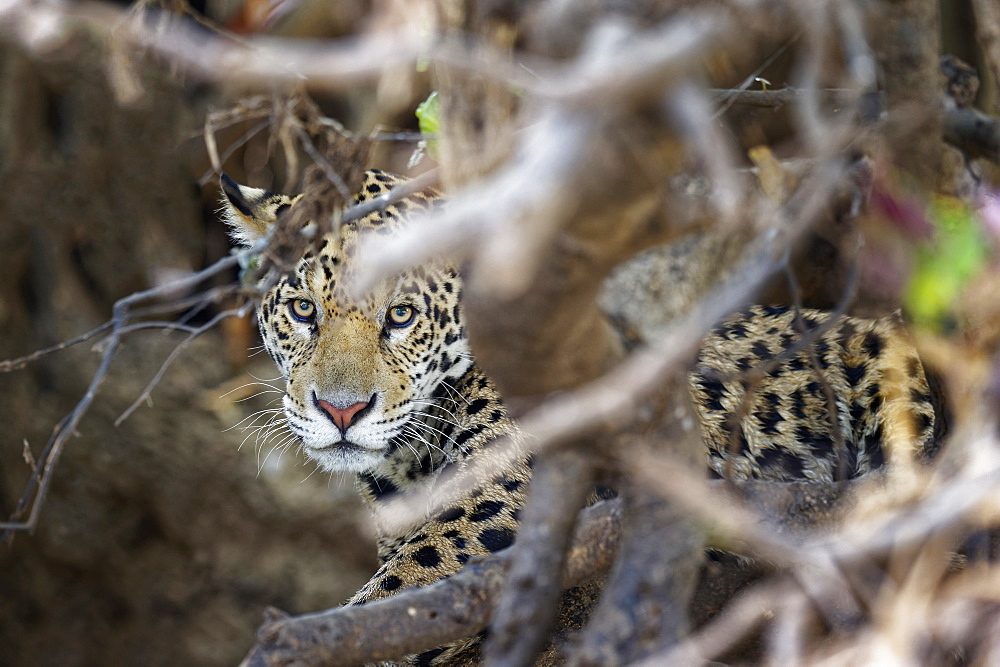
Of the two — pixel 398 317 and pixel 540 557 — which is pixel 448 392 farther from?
pixel 540 557

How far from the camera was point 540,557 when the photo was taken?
7.73ft

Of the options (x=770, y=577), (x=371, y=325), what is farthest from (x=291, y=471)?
(x=770, y=577)

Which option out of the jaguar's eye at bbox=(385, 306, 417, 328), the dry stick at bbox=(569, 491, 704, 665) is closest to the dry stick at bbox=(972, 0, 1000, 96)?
the dry stick at bbox=(569, 491, 704, 665)

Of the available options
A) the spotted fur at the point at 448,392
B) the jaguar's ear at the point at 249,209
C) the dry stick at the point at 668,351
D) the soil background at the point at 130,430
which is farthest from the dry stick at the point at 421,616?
the soil background at the point at 130,430

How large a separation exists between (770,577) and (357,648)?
1487 millimetres

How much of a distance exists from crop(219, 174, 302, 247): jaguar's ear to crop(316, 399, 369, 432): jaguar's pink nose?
0.93 meters

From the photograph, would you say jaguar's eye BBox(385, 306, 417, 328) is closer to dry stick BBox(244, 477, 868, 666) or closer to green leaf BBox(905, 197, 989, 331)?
dry stick BBox(244, 477, 868, 666)

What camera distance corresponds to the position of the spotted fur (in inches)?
147

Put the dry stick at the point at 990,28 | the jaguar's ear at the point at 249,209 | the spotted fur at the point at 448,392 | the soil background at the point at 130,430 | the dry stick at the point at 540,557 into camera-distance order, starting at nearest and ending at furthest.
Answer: the dry stick at the point at 540,557 < the dry stick at the point at 990,28 < the spotted fur at the point at 448,392 < the jaguar's ear at the point at 249,209 < the soil background at the point at 130,430

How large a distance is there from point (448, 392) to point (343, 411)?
0.49 m

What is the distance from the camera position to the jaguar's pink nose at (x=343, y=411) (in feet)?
12.3

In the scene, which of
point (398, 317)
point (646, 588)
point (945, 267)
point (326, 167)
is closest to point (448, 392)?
point (398, 317)

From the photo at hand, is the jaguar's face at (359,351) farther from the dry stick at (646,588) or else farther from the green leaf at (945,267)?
the green leaf at (945,267)

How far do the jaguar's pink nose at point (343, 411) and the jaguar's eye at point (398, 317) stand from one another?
401 mm
